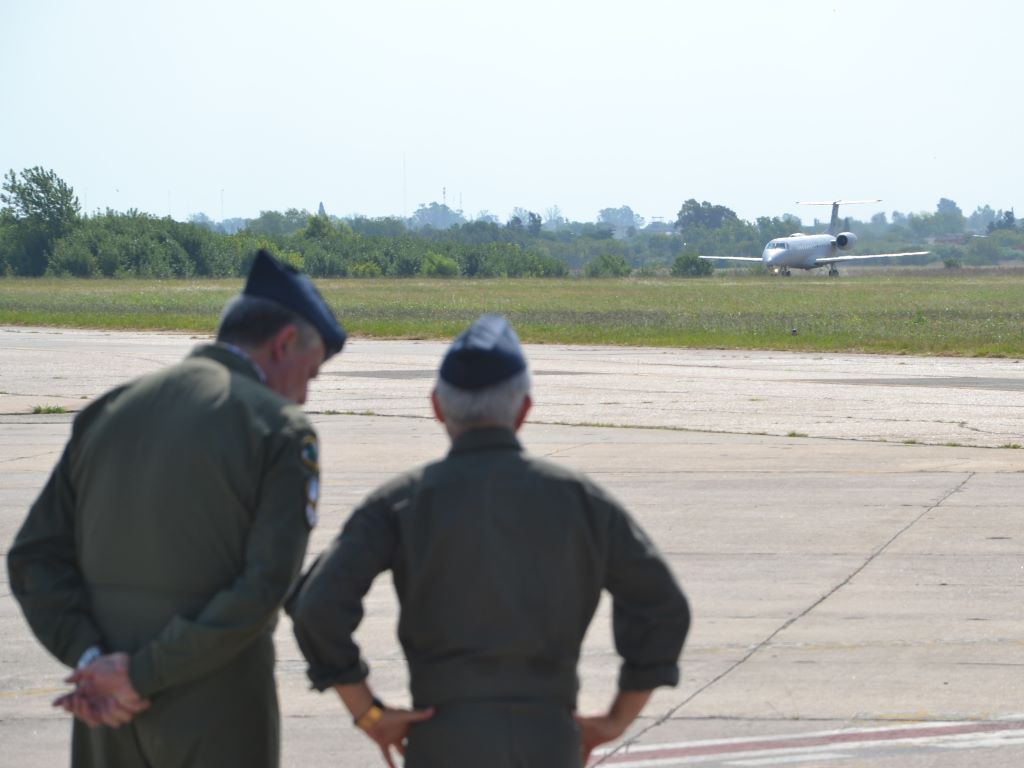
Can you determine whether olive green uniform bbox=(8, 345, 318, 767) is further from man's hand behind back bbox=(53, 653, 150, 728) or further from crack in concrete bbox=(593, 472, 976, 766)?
crack in concrete bbox=(593, 472, 976, 766)

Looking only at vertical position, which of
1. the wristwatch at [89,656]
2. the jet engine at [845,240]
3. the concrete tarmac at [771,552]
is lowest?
the concrete tarmac at [771,552]

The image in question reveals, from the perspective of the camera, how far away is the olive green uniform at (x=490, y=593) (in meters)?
3.30

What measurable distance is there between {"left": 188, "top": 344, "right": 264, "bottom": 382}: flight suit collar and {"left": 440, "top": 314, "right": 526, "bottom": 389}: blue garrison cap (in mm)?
553

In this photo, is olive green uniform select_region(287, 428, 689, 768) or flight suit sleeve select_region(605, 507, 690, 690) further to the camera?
flight suit sleeve select_region(605, 507, 690, 690)

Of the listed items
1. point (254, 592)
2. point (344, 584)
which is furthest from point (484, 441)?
point (254, 592)

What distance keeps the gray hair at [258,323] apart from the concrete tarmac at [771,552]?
2735 mm

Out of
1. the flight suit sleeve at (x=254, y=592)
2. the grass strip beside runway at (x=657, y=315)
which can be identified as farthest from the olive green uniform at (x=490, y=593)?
the grass strip beside runway at (x=657, y=315)

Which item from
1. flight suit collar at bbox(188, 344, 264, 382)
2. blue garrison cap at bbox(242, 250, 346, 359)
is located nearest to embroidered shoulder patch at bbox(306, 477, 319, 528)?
flight suit collar at bbox(188, 344, 264, 382)

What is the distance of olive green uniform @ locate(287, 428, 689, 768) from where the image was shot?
130 inches

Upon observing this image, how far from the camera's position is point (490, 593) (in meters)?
3.30

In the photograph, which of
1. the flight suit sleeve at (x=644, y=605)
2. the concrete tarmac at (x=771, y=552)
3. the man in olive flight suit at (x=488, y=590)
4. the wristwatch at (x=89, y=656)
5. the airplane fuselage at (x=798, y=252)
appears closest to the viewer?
the man in olive flight suit at (x=488, y=590)

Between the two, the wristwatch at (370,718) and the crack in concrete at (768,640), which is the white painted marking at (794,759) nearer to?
the crack in concrete at (768,640)

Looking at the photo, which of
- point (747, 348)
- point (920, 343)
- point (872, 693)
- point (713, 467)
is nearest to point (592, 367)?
point (747, 348)

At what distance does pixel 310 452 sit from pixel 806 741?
341 cm
